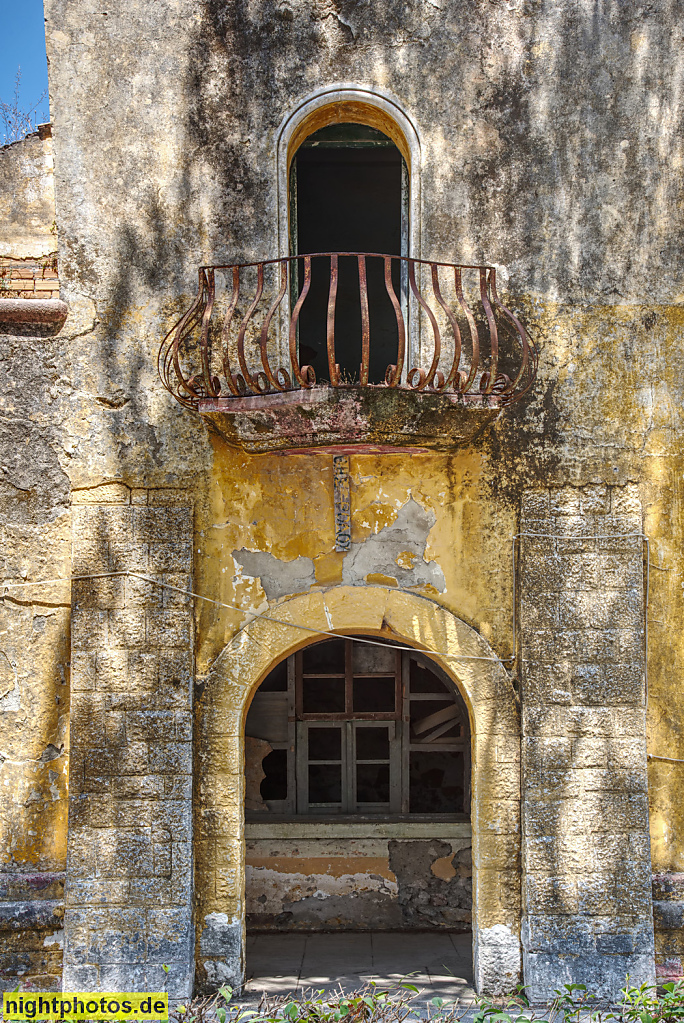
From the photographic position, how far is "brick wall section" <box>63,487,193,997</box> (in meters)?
4.88

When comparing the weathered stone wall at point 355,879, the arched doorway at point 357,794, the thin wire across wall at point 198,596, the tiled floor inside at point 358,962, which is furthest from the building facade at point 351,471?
the weathered stone wall at point 355,879

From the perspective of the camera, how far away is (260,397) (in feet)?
15.6

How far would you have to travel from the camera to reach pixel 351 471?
5203 millimetres

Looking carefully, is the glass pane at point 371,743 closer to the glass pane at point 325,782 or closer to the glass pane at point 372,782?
the glass pane at point 372,782

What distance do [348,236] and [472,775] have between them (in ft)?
17.2

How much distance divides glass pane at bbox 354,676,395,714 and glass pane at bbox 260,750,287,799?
77cm

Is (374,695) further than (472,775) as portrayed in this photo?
Yes

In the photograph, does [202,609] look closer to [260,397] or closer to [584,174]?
[260,397]

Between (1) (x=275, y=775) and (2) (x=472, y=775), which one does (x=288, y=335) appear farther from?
(1) (x=275, y=775)

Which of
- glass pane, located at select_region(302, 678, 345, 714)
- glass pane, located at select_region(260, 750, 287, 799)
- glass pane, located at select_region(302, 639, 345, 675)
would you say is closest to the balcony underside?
glass pane, located at select_region(302, 639, 345, 675)

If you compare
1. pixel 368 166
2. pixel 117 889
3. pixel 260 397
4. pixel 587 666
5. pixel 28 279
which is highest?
pixel 368 166

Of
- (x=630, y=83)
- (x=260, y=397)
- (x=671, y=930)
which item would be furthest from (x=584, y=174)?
(x=671, y=930)

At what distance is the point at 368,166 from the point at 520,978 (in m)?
→ 6.42

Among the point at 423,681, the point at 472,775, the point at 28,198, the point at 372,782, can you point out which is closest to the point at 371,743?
the point at 372,782
